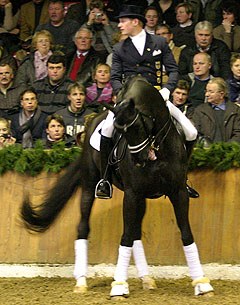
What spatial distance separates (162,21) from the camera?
14.8 m

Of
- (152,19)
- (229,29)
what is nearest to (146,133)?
(152,19)

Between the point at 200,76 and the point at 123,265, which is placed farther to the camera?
the point at 200,76

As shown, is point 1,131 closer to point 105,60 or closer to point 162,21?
point 105,60

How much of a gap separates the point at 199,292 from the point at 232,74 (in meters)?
4.38

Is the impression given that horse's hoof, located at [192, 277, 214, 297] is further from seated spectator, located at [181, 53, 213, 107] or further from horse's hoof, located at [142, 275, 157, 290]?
seated spectator, located at [181, 53, 213, 107]

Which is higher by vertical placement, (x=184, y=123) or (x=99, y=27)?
(x=99, y=27)

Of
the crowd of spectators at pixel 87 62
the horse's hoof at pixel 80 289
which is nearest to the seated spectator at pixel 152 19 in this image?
the crowd of spectators at pixel 87 62

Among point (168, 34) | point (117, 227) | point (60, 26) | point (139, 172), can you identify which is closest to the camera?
point (139, 172)

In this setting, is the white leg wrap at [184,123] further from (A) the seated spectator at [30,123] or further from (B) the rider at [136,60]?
(A) the seated spectator at [30,123]

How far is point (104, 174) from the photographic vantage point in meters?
10.3

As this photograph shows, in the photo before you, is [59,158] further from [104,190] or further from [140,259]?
[140,259]

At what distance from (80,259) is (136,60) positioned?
6.78 ft

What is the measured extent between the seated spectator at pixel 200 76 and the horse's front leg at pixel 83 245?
9.78 ft

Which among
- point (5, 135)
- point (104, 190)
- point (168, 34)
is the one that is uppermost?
point (168, 34)
